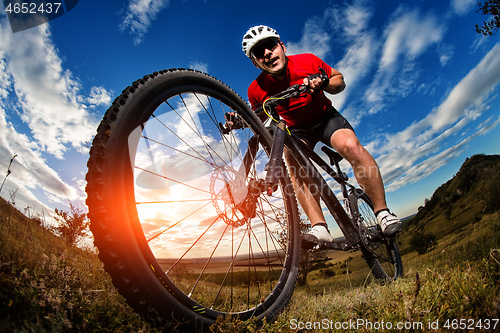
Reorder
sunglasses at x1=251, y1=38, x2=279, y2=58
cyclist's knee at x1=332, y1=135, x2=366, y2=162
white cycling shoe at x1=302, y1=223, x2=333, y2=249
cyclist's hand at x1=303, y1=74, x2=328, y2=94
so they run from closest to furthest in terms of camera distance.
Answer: cyclist's hand at x1=303, y1=74, x2=328, y2=94 → white cycling shoe at x1=302, y1=223, x2=333, y2=249 → cyclist's knee at x1=332, y1=135, x2=366, y2=162 → sunglasses at x1=251, y1=38, x2=279, y2=58

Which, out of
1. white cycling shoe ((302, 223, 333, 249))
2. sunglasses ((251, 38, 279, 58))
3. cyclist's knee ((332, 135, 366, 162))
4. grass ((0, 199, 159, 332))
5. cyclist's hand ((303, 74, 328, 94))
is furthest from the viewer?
sunglasses ((251, 38, 279, 58))

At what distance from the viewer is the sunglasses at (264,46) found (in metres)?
3.01

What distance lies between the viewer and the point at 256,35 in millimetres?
2945

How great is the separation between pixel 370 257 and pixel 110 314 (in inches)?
132

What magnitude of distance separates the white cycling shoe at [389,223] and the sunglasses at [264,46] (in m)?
2.60

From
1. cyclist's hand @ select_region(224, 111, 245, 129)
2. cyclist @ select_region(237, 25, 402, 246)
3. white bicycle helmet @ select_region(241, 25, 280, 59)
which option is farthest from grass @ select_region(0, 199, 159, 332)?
white bicycle helmet @ select_region(241, 25, 280, 59)

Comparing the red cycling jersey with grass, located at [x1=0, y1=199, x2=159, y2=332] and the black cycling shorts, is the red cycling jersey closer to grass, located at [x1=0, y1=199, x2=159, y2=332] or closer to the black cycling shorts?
the black cycling shorts

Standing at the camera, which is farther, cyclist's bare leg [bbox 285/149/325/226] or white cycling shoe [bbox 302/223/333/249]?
cyclist's bare leg [bbox 285/149/325/226]

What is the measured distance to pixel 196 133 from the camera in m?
2.19

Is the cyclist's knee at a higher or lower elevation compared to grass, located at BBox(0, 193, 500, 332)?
higher

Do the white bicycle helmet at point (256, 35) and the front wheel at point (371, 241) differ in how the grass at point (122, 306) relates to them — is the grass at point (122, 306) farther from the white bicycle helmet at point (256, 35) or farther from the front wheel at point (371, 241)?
the white bicycle helmet at point (256, 35)

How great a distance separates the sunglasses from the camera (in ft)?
9.88

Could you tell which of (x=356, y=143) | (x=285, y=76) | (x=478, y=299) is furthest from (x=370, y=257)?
(x=285, y=76)

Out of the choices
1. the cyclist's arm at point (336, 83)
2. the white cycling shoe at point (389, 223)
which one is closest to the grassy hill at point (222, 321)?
the white cycling shoe at point (389, 223)
